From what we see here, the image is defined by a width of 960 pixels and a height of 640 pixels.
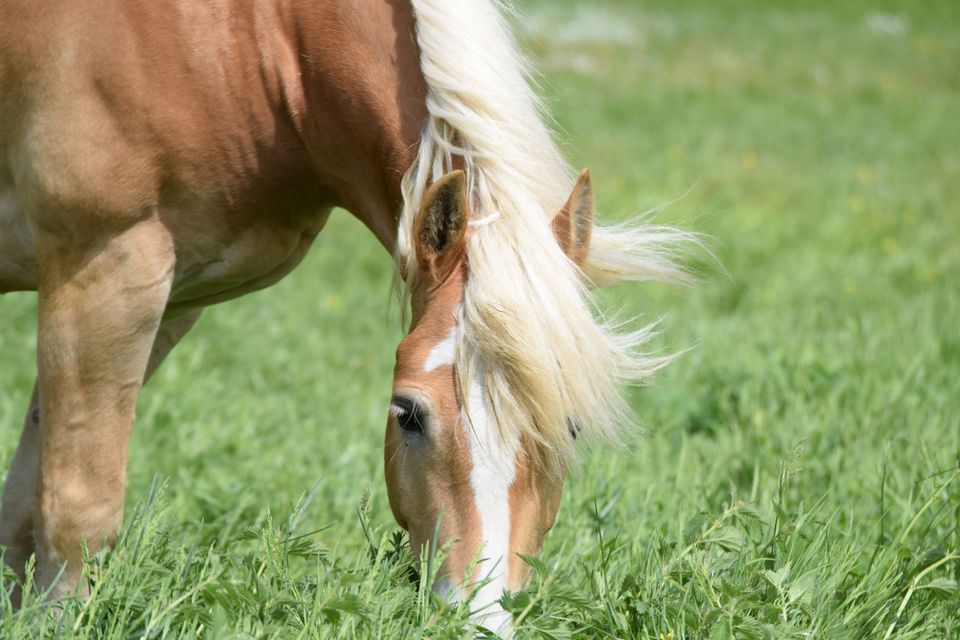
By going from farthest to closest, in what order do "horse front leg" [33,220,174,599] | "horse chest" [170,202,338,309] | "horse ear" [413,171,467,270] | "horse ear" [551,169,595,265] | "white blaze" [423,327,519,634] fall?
"horse chest" [170,202,338,309] → "horse front leg" [33,220,174,599] → "horse ear" [551,169,595,265] → "horse ear" [413,171,467,270] → "white blaze" [423,327,519,634]

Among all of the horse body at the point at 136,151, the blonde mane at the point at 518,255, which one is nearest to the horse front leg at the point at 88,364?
the horse body at the point at 136,151

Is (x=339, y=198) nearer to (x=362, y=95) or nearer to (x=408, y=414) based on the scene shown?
(x=362, y=95)

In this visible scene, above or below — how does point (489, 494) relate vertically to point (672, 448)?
above

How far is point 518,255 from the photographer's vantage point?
212 centimetres

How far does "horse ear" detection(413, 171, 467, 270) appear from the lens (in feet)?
6.88

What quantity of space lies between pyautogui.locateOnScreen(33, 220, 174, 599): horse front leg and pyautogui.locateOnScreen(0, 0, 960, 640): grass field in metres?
0.13

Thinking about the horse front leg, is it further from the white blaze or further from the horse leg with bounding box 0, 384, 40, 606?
the white blaze

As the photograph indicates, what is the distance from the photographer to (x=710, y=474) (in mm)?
3484

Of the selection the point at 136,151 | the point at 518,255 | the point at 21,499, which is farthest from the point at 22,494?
the point at 518,255

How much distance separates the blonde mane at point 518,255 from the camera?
80.3 inches

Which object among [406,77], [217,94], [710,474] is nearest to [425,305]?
[406,77]

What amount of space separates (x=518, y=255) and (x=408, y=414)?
378mm

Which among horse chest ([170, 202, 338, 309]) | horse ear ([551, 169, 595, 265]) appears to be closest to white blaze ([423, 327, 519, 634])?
horse ear ([551, 169, 595, 265])

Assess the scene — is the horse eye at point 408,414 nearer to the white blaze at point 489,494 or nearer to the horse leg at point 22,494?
the white blaze at point 489,494
